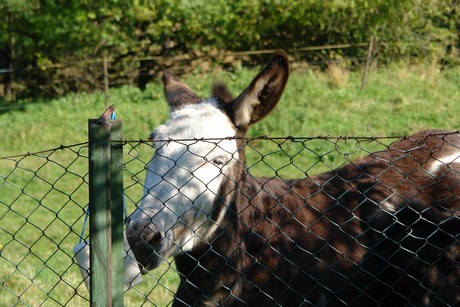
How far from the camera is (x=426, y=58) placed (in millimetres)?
18141

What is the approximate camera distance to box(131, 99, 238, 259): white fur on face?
394cm

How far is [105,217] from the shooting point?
357 centimetres

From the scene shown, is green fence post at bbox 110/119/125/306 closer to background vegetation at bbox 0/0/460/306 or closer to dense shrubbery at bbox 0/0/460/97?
background vegetation at bbox 0/0/460/306

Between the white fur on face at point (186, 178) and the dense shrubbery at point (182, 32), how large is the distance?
13.1 m

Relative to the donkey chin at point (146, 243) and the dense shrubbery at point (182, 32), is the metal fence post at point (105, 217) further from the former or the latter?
the dense shrubbery at point (182, 32)

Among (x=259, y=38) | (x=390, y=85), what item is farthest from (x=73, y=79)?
(x=390, y=85)

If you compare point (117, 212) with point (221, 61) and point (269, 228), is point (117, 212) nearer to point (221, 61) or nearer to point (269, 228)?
point (269, 228)

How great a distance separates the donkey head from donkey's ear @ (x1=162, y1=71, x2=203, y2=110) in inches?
6.4

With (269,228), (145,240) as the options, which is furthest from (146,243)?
(269,228)

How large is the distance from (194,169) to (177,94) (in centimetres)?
100

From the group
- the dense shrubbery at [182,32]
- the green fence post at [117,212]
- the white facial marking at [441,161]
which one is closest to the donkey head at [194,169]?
the green fence post at [117,212]

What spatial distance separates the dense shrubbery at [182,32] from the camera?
17.4m

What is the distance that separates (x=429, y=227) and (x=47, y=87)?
15.7m

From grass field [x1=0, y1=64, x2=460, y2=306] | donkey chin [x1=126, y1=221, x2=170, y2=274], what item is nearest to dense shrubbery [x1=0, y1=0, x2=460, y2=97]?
grass field [x1=0, y1=64, x2=460, y2=306]
